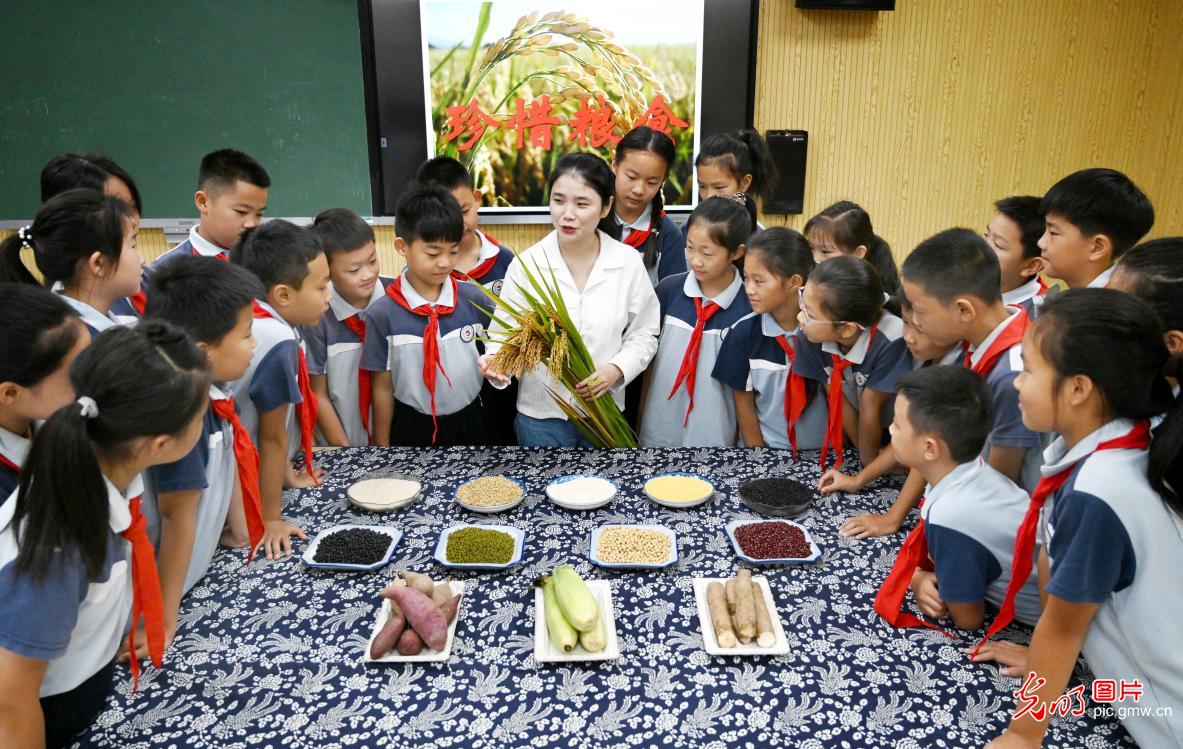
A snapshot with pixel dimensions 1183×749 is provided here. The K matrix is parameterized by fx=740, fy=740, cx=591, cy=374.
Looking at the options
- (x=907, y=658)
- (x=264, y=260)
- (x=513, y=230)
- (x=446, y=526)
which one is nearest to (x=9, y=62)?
(x=513, y=230)

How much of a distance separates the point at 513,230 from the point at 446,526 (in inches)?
133

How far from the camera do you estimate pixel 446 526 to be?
83.4 inches

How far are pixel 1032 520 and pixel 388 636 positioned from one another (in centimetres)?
138

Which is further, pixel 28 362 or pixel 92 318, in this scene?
pixel 92 318

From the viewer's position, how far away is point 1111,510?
134cm

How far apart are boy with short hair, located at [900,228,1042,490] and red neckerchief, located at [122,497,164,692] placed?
2.00 m

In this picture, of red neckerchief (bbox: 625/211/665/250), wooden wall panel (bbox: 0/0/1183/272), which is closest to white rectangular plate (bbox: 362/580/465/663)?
red neckerchief (bbox: 625/211/665/250)

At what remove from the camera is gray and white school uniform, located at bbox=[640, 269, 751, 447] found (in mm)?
2871

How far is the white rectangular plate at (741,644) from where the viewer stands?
158 cm

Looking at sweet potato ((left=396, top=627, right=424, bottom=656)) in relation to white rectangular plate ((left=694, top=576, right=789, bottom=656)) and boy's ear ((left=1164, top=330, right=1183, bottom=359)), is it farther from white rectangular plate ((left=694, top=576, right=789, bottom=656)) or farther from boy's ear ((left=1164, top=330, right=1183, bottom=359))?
boy's ear ((left=1164, top=330, right=1183, bottom=359))

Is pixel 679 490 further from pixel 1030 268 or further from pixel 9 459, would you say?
pixel 9 459

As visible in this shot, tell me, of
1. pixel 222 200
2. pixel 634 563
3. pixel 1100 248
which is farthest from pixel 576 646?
pixel 222 200

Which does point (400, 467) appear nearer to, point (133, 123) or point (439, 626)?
point (439, 626)

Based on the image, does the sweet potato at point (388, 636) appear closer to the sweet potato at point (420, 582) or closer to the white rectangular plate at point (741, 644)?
the sweet potato at point (420, 582)
